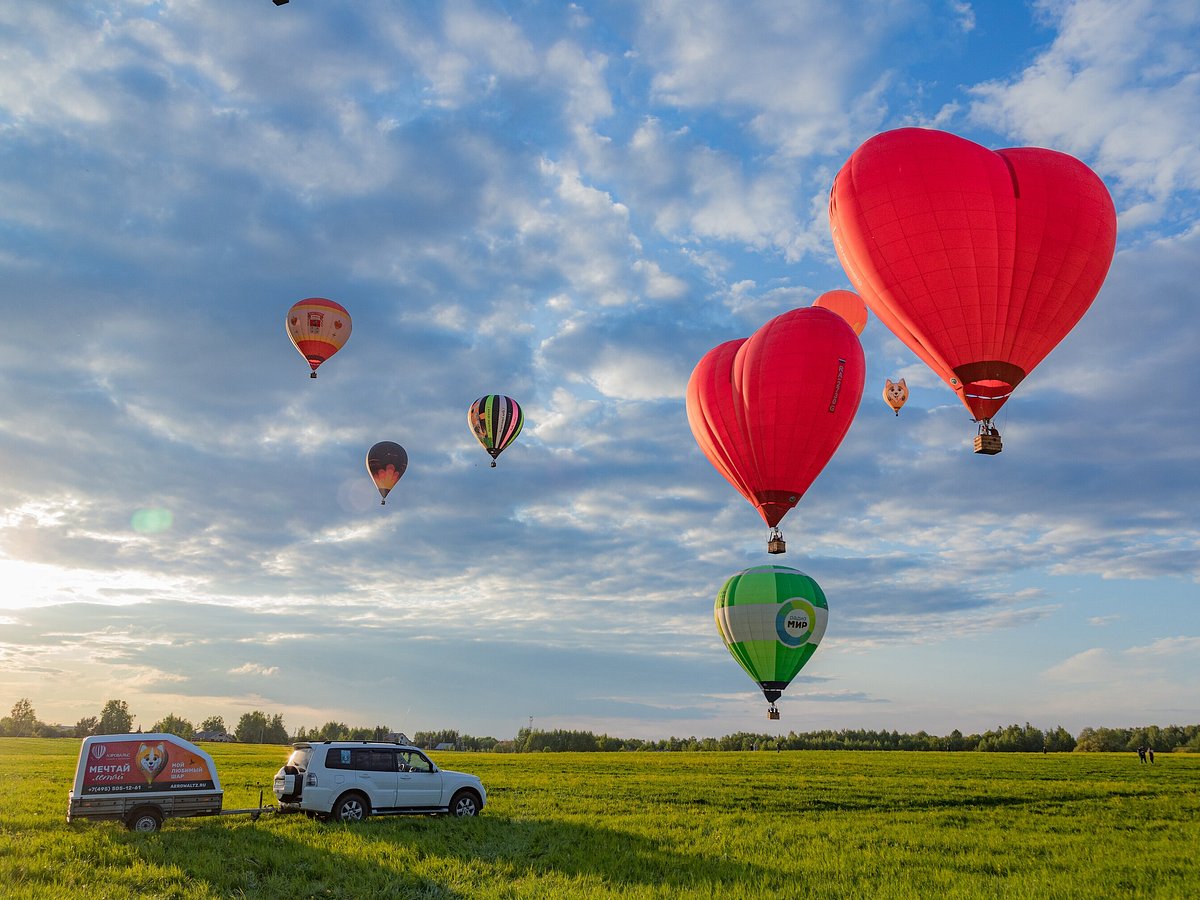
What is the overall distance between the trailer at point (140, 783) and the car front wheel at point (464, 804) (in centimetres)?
552

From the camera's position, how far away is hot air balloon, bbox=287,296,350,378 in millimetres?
45688

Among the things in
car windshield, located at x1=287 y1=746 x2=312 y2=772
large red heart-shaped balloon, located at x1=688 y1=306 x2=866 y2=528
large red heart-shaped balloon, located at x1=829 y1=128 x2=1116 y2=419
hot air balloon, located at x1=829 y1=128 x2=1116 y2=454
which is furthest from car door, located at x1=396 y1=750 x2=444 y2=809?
large red heart-shaped balloon, located at x1=829 y1=128 x2=1116 y2=419

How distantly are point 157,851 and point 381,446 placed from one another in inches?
1472

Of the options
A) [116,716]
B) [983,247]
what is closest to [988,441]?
[983,247]

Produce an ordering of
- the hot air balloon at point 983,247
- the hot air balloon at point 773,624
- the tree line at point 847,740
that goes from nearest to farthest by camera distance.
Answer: the hot air balloon at point 983,247 < the hot air balloon at point 773,624 < the tree line at point 847,740

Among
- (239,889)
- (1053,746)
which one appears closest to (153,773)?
(239,889)

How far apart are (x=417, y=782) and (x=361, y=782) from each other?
1474 millimetres

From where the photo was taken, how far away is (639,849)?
1856 cm

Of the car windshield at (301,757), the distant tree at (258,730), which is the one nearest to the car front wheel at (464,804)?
the car windshield at (301,757)

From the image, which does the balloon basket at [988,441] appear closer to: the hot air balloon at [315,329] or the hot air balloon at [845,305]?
the hot air balloon at [845,305]

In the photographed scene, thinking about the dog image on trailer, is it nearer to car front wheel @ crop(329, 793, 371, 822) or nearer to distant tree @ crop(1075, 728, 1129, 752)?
car front wheel @ crop(329, 793, 371, 822)

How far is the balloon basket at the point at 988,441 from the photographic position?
93.7 ft

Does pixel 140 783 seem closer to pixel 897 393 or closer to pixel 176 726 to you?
pixel 897 393

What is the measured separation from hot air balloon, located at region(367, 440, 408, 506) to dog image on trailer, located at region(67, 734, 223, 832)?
31783 millimetres
